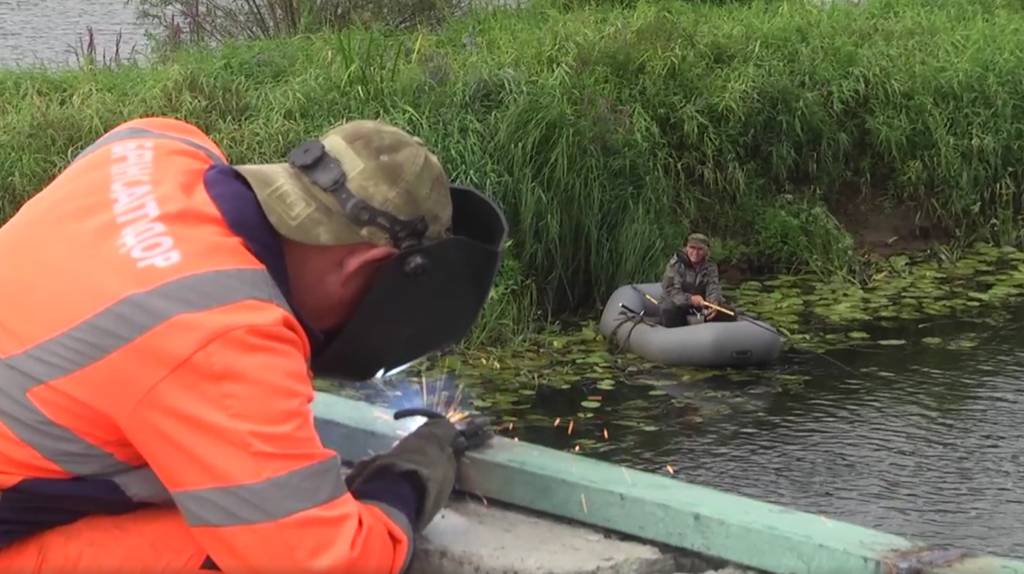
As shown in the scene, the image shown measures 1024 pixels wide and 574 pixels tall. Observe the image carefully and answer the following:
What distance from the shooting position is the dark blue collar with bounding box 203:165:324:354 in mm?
2232

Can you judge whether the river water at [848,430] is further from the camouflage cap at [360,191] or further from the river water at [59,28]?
the river water at [59,28]

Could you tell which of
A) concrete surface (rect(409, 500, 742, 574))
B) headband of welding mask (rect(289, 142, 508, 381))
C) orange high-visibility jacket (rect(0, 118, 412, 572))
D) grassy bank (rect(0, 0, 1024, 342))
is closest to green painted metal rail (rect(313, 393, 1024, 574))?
concrete surface (rect(409, 500, 742, 574))

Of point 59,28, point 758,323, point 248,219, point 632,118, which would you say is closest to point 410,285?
point 248,219

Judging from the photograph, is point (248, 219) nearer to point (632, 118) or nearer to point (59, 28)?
point (632, 118)

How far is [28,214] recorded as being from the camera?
2.32 metres

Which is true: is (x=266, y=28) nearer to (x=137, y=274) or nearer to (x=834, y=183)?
(x=834, y=183)

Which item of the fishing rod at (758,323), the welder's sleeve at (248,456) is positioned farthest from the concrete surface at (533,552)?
the fishing rod at (758,323)

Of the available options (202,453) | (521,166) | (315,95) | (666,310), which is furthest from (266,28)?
(202,453)

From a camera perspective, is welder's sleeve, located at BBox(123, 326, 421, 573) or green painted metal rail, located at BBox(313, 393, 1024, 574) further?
green painted metal rail, located at BBox(313, 393, 1024, 574)

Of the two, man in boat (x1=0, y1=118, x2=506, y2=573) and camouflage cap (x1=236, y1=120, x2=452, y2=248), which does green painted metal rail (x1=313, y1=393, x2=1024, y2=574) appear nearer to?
man in boat (x1=0, y1=118, x2=506, y2=573)

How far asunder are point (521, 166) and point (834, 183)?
316cm

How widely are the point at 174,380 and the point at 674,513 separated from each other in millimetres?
1121

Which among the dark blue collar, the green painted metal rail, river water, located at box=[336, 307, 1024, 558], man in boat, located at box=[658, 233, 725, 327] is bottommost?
river water, located at box=[336, 307, 1024, 558]

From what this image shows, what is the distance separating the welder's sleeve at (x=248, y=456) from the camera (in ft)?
6.67
